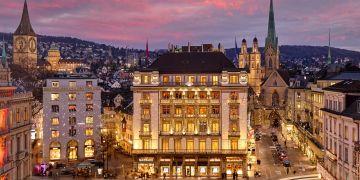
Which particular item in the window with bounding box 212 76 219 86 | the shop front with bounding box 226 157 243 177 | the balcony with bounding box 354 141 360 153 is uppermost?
the window with bounding box 212 76 219 86

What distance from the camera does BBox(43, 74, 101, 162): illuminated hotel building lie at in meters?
99.4

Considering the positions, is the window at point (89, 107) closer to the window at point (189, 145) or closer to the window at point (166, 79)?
the window at point (166, 79)

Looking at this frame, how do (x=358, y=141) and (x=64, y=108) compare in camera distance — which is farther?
(x=64, y=108)

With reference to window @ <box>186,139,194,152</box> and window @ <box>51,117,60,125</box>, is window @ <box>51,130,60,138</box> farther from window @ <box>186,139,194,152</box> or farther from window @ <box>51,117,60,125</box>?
window @ <box>186,139,194,152</box>

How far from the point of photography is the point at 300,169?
91.2 metres

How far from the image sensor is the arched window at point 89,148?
101438 millimetres

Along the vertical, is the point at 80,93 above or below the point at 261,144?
above

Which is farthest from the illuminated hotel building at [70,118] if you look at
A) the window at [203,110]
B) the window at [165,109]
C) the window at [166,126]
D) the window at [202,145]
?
the window at [202,145]

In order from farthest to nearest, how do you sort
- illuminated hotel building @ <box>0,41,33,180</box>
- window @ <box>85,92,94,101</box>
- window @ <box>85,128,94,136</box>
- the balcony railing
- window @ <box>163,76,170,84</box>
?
1. window @ <box>85,128,94,136</box>
2. window @ <box>85,92,94,101</box>
3. window @ <box>163,76,170,84</box>
4. the balcony railing
5. illuminated hotel building @ <box>0,41,33,180</box>

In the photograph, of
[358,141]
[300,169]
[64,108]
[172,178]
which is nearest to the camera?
[358,141]

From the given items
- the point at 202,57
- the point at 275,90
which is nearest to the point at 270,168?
the point at 202,57

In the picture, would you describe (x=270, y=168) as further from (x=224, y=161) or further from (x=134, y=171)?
(x=134, y=171)

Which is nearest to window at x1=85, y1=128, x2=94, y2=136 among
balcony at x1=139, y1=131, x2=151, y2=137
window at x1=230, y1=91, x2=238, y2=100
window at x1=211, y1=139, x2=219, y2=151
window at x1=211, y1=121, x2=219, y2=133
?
balcony at x1=139, y1=131, x2=151, y2=137

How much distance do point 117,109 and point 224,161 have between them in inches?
1748
